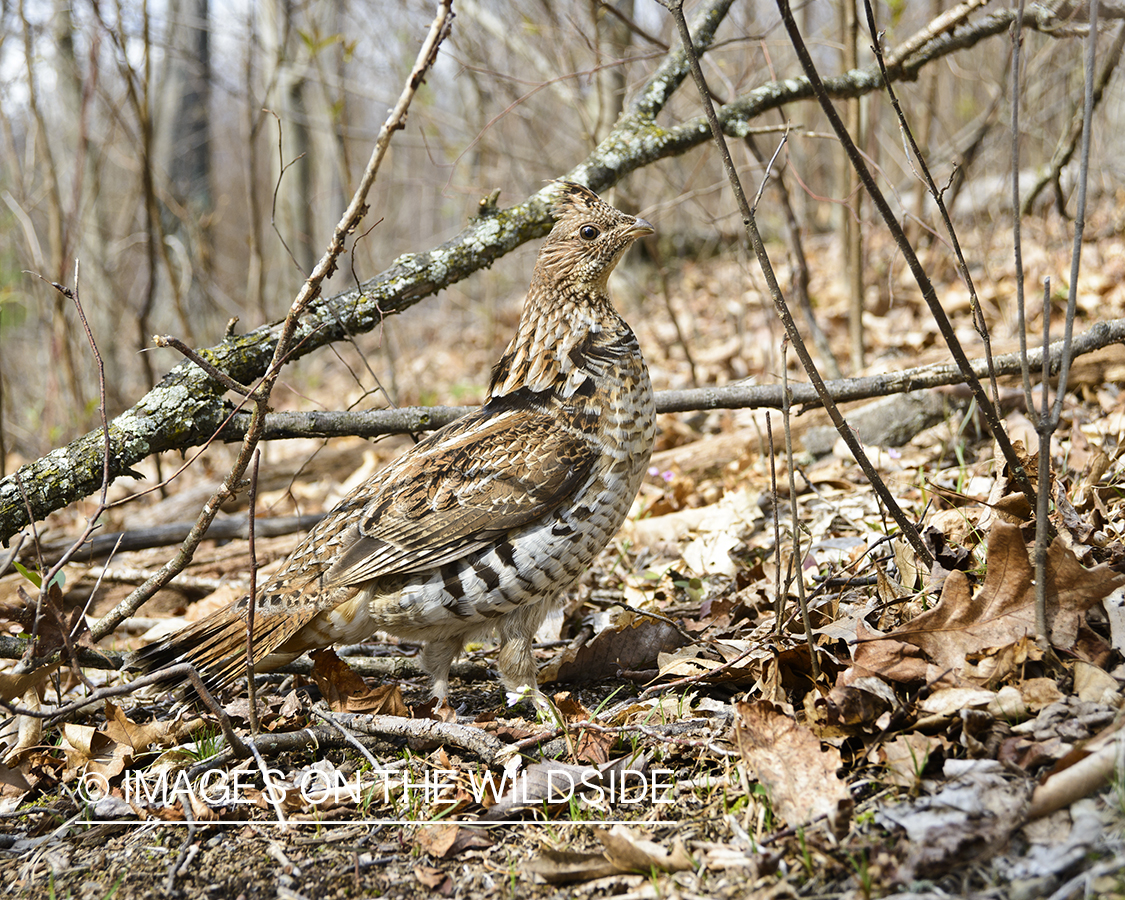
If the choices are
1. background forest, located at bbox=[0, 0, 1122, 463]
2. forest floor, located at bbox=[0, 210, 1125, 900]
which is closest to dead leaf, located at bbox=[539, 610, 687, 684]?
forest floor, located at bbox=[0, 210, 1125, 900]

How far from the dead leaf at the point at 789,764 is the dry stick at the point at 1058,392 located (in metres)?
0.67

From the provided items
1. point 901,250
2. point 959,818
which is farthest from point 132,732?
point 901,250

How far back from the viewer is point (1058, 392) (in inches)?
84.7

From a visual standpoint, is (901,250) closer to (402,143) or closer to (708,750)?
(708,750)

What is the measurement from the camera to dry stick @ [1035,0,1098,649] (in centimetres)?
202

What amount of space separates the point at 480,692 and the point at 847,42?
4.19m

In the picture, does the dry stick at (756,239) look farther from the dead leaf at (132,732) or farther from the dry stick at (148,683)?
the dead leaf at (132,732)

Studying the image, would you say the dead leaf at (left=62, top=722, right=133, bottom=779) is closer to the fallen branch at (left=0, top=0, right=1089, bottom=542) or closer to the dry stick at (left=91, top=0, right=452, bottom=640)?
the dry stick at (left=91, top=0, right=452, bottom=640)

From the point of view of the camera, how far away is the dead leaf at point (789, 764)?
2.13m

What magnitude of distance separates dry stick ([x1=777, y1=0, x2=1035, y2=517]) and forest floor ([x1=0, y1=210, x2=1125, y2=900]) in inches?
7.3

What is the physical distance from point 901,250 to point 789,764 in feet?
4.67

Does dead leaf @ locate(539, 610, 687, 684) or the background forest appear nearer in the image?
dead leaf @ locate(539, 610, 687, 684)

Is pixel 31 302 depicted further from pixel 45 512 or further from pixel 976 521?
pixel 976 521

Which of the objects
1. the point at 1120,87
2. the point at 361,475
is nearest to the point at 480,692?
the point at 361,475
